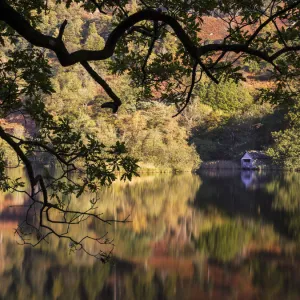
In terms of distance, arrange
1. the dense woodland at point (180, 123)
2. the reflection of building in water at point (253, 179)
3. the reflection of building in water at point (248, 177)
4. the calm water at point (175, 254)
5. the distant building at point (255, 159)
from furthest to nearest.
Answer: the distant building at point (255, 159)
the dense woodland at point (180, 123)
the reflection of building in water at point (248, 177)
the reflection of building in water at point (253, 179)
the calm water at point (175, 254)

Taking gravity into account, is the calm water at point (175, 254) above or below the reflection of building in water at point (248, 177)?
below

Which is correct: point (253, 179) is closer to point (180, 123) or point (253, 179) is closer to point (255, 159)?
point (255, 159)

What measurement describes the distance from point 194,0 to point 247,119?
2662 cm

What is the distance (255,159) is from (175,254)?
60.2 ft

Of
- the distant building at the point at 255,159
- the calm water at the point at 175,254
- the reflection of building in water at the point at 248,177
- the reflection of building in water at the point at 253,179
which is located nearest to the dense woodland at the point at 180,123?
the distant building at the point at 255,159

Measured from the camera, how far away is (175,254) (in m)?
11.7

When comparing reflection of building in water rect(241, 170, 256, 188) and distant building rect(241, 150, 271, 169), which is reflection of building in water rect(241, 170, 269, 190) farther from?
distant building rect(241, 150, 271, 169)

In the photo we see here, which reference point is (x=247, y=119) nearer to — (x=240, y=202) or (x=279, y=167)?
(x=279, y=167)

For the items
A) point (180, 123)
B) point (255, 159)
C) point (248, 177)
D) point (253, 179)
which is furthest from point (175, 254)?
point (180, 123)

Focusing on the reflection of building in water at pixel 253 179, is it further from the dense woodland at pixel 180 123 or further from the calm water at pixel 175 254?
the calm water at pixel 175 254

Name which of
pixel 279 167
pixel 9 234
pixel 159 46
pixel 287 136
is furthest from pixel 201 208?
pixel 159 46

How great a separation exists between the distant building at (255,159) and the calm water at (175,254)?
9596mm

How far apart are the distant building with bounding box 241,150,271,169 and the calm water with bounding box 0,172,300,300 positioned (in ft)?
31.5

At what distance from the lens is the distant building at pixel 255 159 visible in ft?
95.9
